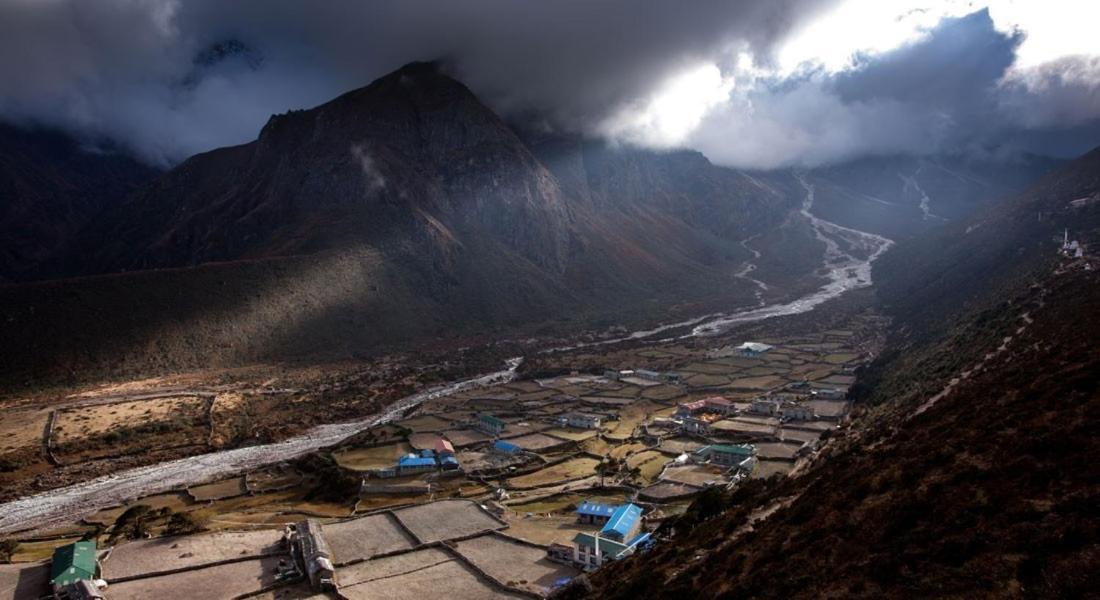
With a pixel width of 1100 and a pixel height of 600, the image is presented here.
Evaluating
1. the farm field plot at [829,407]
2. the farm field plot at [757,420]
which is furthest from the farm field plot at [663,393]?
the farm field plot at [829,407]

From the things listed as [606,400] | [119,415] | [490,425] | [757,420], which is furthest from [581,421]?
[119,415]

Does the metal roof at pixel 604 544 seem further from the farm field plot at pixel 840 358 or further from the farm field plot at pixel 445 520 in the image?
the farm field plot at pixel 840 358

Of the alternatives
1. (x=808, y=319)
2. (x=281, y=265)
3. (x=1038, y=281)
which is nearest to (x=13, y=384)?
(x=281, y=265)

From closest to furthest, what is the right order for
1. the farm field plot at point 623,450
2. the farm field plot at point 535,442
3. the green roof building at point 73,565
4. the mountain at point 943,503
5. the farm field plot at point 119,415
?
the mountain at point 943,503
the green roof building at point 73,565
the farm field plot at point 623,450
the farm field plot at point 535,442
the farm field plot at point 119,415

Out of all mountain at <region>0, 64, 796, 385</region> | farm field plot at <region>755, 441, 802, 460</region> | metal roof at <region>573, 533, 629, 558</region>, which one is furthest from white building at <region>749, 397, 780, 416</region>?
mountain at <region>0, 64, 796, 385</region>

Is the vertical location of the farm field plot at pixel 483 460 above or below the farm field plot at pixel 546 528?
above

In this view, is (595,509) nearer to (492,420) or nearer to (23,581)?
(492,420)
